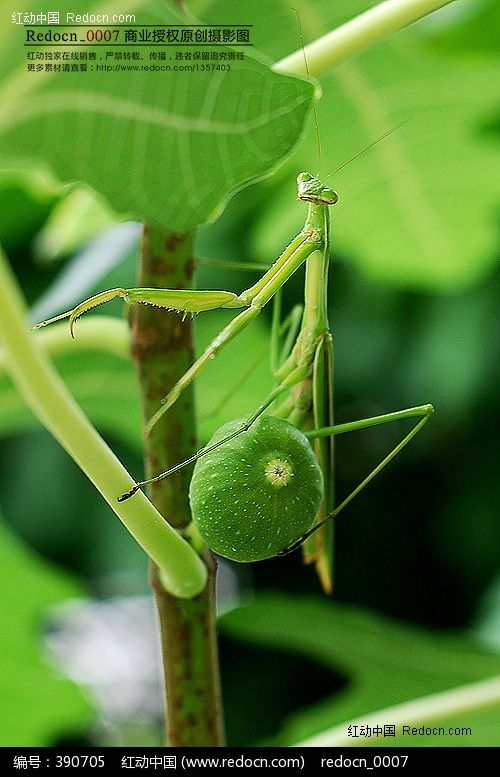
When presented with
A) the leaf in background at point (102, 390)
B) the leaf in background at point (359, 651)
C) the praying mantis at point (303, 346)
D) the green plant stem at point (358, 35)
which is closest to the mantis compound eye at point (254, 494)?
the praying mantis at point (303, 346)

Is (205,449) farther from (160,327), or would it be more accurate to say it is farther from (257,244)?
(257,244)

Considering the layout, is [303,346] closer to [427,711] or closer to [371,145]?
[371,145]

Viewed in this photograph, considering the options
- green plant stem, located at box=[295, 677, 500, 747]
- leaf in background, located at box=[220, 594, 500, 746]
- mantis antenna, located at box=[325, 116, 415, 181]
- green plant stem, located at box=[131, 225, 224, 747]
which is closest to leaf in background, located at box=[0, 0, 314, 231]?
green plant stem, located at box=[131, 225, 224, 747]

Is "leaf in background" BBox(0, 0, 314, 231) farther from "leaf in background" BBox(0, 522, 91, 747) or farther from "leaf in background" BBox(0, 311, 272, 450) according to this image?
"leaf in background" BBox(0, 522, 91, 747)

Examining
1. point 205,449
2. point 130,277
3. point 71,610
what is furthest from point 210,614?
point 71,610

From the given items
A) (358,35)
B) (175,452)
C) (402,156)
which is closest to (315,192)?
(358,35)

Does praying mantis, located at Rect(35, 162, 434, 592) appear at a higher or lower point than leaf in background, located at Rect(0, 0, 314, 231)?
lower
